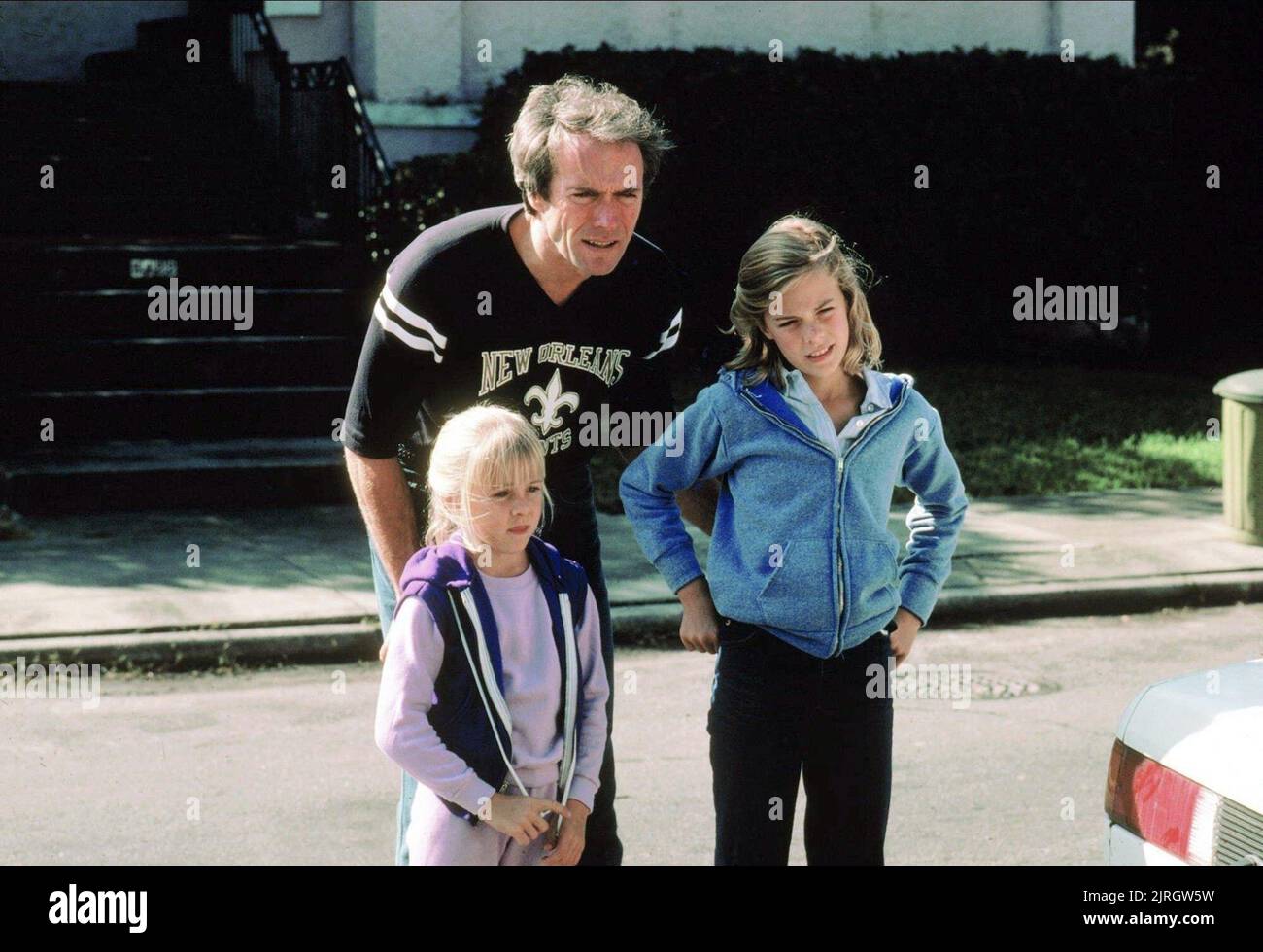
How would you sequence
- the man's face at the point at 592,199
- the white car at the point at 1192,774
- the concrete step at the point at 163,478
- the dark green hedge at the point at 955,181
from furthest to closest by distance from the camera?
the dark green hedge at the point at 955,181, the concrete step at the point at 163,478, the man's face at the point at 592,199, the white car at the point at 1192,774

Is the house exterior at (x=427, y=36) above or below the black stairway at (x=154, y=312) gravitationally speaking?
above

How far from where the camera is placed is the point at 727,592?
3.57m

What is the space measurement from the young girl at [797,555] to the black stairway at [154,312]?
23.3 feet

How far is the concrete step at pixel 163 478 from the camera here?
396 inches

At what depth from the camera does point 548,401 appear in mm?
3639

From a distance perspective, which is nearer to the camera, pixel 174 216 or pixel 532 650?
pixel 532 650

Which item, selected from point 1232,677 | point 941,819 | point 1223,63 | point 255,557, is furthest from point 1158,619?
point 1223,63

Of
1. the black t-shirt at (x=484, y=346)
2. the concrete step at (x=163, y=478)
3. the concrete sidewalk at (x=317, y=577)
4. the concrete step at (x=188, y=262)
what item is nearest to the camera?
the black t-shirt at (x=484, y=346)

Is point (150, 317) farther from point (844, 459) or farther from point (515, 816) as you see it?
point (515, 816)

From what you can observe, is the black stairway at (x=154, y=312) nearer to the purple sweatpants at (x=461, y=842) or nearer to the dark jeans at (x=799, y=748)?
the dark jeans at (x=799, y=748)

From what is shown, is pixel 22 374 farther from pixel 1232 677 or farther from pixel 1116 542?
pixel 1232 677

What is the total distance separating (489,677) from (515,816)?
0.82 feet

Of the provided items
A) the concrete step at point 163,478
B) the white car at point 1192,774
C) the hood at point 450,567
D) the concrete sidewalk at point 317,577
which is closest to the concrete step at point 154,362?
the concrete step at point 163,478

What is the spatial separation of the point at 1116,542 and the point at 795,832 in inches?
190
